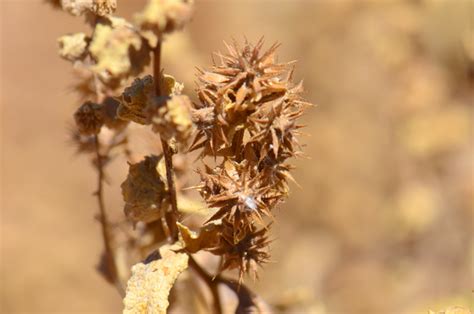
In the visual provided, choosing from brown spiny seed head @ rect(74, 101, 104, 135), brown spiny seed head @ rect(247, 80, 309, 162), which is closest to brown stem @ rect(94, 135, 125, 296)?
brown spiny seed head @ rect(74, 101, 104, 135)

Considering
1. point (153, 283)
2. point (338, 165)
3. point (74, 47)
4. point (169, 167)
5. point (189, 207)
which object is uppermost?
point (338, 165)

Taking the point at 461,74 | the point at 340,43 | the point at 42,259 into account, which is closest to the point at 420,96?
the point at 461,74

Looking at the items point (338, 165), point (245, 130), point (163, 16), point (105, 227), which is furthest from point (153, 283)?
point (338, 165)

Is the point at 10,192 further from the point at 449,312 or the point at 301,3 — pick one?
the point at 449,312

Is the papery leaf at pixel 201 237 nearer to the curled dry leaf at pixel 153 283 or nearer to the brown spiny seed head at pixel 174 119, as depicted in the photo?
the curled dry leaf at pixel 153 283

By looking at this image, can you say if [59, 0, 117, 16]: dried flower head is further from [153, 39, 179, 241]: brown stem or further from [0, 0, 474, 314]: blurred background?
[0, 0, 474, 314]: blurred background

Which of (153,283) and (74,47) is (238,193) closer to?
(153,283)
